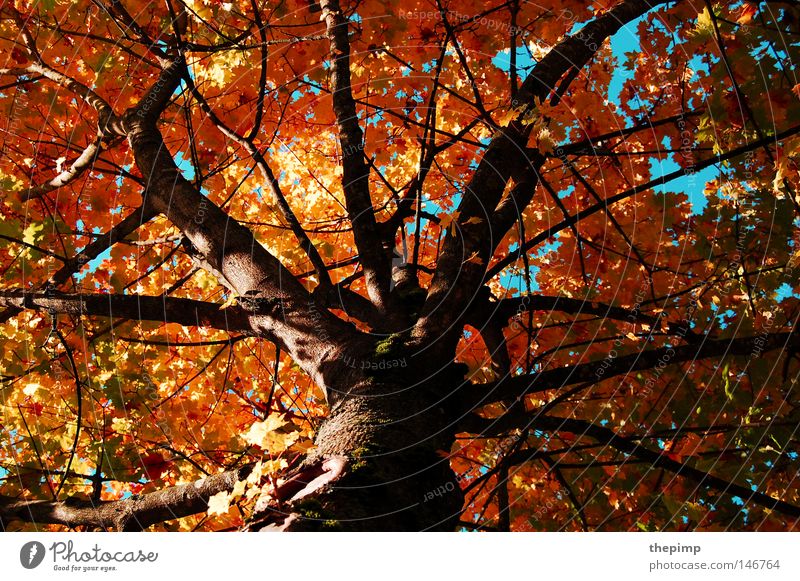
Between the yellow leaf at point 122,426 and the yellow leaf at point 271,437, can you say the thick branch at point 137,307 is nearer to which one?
the yellow leaf at point 271,437

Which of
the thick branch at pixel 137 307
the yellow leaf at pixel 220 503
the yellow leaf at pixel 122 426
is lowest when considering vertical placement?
the yellow leaf at pixel 220 503

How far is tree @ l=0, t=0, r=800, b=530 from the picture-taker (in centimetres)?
327

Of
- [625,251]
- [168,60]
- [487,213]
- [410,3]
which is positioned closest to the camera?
[487,213]

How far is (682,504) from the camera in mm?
3965

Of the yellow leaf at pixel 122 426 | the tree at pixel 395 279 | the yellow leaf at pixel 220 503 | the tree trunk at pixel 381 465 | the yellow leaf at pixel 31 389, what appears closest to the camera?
the tree trunk at pixel 381 465

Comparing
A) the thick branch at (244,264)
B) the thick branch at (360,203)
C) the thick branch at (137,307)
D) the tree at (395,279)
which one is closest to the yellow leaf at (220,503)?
the tree at (395,279)

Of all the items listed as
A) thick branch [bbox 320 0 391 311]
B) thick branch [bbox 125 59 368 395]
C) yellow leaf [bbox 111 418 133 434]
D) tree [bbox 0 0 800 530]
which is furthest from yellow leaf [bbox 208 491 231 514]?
yellow leaf [bbox 111 418 133 434]

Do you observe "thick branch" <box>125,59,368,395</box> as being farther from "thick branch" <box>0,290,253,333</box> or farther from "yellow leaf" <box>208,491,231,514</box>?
"yellow leaf" <box>208,491,231,514</box>

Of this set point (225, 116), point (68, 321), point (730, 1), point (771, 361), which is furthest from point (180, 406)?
point (730, 1)

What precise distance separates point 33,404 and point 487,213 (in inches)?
169

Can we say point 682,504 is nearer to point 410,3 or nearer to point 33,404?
point 410,3

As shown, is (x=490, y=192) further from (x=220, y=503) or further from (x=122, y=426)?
(x=122, y=426)

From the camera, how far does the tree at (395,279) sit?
327 centimetres

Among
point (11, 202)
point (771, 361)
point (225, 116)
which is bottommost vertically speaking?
point (771, 361)
